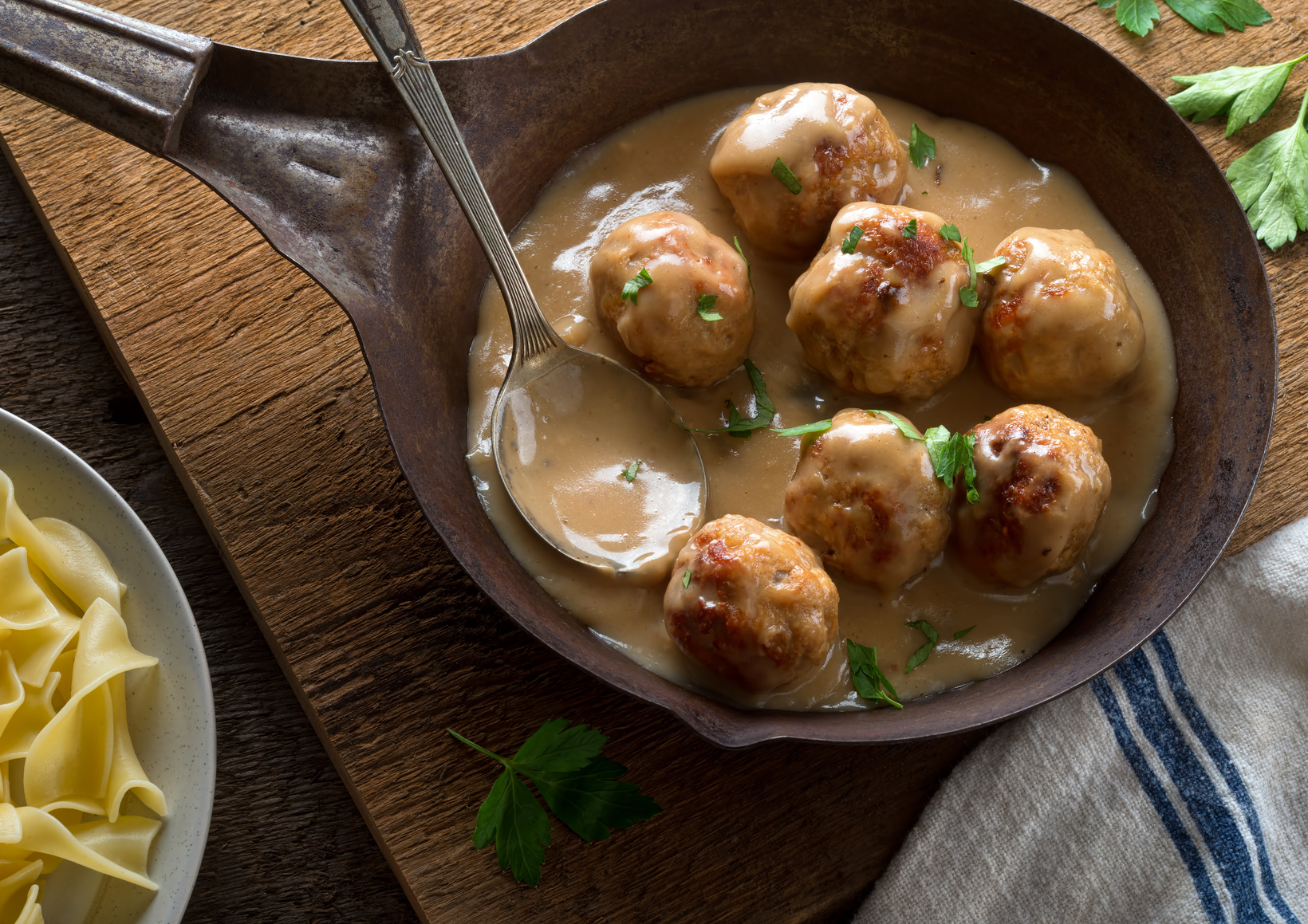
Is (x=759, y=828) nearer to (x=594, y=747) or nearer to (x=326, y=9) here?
(x=594, y=747)

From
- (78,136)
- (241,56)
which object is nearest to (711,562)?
(241,56)

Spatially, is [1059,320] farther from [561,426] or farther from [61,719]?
[61,719]

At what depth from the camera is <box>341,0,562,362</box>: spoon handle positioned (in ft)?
7.97

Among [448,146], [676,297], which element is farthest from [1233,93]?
[448,146]

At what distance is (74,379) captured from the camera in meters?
3.15

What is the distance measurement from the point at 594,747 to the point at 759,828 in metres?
0.51

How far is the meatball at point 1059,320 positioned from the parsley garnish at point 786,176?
1.85ft

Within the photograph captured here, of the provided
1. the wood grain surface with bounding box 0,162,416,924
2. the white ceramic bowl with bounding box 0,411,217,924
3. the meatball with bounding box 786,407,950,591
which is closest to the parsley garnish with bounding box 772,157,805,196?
the meatball with bounding box 786,407,950,591

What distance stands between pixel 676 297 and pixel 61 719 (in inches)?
72.5

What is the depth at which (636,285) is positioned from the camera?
101 inches

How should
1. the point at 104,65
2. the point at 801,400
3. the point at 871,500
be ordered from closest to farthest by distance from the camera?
the point at 104,65, the point at 871,500, the point at 801,400

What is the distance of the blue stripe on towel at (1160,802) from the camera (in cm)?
278

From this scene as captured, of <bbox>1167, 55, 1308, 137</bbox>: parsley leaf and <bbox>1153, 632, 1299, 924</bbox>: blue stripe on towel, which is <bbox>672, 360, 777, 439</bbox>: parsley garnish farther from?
<bbox>1167, 55, 1308, 137</bbox>: parsley leaf

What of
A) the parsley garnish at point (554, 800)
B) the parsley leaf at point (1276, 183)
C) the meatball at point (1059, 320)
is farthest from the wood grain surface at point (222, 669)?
the parsley leaf at point (1276, 183)
